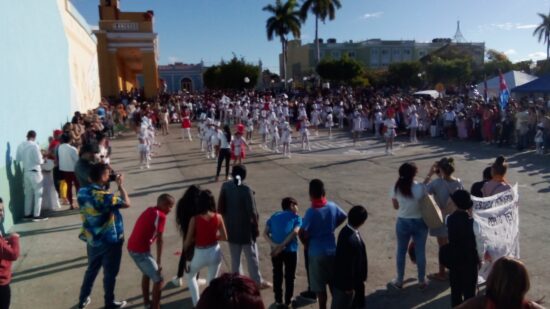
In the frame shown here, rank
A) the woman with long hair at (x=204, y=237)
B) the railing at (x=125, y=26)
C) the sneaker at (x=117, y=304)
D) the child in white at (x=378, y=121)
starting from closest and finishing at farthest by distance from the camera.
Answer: the woman with long hair at (x=204, y=237) → the sneaker at (x=117, y=304) → the child in white at (x=378, y=121) → the railing at (x=125, y=26)

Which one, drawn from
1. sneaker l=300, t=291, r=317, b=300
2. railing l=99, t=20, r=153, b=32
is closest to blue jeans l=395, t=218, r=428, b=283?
sneaker l=300, t=291, r=317, b=300

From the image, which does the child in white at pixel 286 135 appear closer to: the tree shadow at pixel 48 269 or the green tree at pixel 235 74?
the tree shadow at pixel 48 269

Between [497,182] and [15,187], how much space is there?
28.3ft

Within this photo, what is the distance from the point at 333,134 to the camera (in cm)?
2506

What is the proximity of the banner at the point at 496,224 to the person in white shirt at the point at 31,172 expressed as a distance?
8115mm

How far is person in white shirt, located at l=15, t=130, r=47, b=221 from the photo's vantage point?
9461 mm

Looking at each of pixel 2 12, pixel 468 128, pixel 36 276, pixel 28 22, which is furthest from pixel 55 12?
pixel 468 128

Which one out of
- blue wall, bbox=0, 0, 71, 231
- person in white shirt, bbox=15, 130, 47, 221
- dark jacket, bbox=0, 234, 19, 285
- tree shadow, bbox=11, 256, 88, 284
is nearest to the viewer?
dark jacket, bbox=0, 234, 19, 285

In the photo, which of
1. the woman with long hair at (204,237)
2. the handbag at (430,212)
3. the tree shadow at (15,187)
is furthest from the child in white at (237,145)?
the woman with long hair at (204,237)

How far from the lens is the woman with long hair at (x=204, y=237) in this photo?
198 inches

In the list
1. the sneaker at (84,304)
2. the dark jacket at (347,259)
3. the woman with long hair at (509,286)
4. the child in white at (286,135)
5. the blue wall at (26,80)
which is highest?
the blue wall at (26,80)

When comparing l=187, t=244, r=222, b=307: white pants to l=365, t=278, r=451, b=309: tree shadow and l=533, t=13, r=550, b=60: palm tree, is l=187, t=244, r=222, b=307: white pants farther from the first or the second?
l=533, t=13, r=550, b=60: palm tree

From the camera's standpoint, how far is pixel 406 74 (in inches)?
2148

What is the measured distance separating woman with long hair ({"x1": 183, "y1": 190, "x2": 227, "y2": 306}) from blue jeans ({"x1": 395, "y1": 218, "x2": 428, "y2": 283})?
7.46ft
